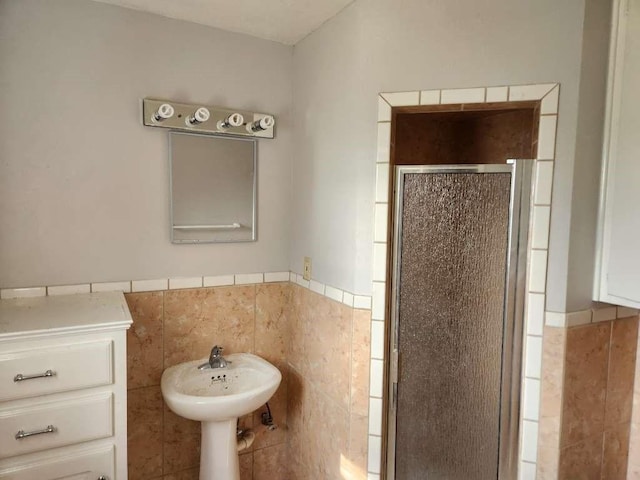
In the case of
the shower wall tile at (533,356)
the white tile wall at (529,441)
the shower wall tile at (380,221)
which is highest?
the shower wall tile at (380,221)

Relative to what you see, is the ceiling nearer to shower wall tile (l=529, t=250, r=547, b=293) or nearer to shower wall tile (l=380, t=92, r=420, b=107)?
shower wall tile (l=380, t=92, r=420, b=107)

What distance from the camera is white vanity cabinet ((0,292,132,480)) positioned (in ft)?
4.38

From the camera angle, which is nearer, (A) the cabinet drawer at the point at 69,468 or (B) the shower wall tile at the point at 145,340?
(A) the cabinet drawer at the point at 69,468

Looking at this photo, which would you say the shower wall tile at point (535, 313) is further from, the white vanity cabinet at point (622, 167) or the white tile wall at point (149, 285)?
the white tile wall at point (149, 285)

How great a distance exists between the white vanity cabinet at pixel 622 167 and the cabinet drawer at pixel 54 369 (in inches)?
68.4

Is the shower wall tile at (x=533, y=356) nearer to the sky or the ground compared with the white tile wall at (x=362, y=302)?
nearer to the ground

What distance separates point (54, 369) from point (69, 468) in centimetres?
36

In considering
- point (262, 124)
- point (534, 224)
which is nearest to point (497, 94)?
point (534, 224)

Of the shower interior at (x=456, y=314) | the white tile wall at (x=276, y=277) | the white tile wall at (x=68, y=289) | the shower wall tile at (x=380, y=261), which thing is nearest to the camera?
the shower interior at (x=456, y=314)

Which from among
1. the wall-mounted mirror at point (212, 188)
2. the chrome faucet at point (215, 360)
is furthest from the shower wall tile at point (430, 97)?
the chrome faucet at point (215, 360)

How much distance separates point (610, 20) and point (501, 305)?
1.04 metres

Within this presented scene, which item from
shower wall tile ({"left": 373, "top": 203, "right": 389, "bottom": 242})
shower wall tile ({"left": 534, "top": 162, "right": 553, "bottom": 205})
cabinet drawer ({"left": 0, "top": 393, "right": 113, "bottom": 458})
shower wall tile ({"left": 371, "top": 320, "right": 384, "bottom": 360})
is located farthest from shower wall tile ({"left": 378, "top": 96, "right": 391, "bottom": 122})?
cabinet drawer ({"left": 0, "top": 393, "right": 113, "bottom": 458})

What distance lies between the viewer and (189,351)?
204cm

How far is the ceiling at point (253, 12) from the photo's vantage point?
174cm
